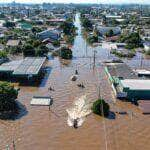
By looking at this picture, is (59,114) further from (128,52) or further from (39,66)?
(128,52)

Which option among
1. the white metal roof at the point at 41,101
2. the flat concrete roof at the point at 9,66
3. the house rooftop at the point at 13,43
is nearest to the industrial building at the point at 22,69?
the flat concrete roof at the point at 9,66

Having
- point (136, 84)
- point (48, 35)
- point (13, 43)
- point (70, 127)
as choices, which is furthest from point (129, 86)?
point (48, 35)

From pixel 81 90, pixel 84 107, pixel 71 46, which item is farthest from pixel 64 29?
pixel 84 107

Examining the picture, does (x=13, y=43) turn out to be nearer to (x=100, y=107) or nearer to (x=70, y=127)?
(x=100, y=107)

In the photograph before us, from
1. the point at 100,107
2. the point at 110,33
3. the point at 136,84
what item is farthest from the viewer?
the point at 110,33

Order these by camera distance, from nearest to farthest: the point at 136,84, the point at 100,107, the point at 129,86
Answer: the point at 100,107
the point at 129,86
the point at 136,84

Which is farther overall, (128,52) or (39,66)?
(128,52)
